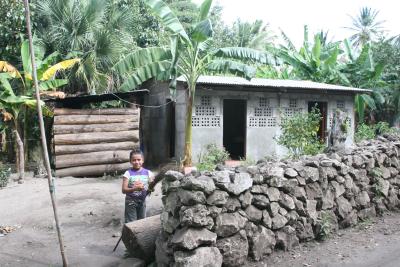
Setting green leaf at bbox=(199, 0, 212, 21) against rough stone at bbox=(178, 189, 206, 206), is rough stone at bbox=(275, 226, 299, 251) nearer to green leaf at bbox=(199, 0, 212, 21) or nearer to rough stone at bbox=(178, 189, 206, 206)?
rough stone at bbox=(178, 189, 206, 206)

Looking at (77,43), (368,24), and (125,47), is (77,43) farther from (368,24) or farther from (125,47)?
(368,24)

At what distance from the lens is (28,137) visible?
511 inches

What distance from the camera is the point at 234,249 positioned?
4672 mm

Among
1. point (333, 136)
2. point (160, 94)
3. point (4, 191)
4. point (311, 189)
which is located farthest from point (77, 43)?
point (311, 189)

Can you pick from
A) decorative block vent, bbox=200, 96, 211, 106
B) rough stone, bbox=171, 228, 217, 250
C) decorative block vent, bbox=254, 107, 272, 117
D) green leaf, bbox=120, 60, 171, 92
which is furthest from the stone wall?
green leaf, bbox=120, 60, 171, 92

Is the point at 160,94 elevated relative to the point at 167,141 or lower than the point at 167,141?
elevated

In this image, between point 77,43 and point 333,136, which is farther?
point 77,43

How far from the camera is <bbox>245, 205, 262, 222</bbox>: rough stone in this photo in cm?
500

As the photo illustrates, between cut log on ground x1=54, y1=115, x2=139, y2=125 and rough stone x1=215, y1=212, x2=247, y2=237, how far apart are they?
25.9 ft

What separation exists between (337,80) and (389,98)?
12.2 feet

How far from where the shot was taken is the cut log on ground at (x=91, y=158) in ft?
37.1

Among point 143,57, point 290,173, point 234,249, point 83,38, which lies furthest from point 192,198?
point 83,38

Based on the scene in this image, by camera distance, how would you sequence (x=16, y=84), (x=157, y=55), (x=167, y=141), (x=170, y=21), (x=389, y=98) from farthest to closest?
(x=389, y=98)
(x=167, y=141)
(x=16, y=84)
(x=157, y=55)
(x=170, y=21)

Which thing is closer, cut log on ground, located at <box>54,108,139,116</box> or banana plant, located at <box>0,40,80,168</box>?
banana plant, located at <box>0,40,80,168</box>
